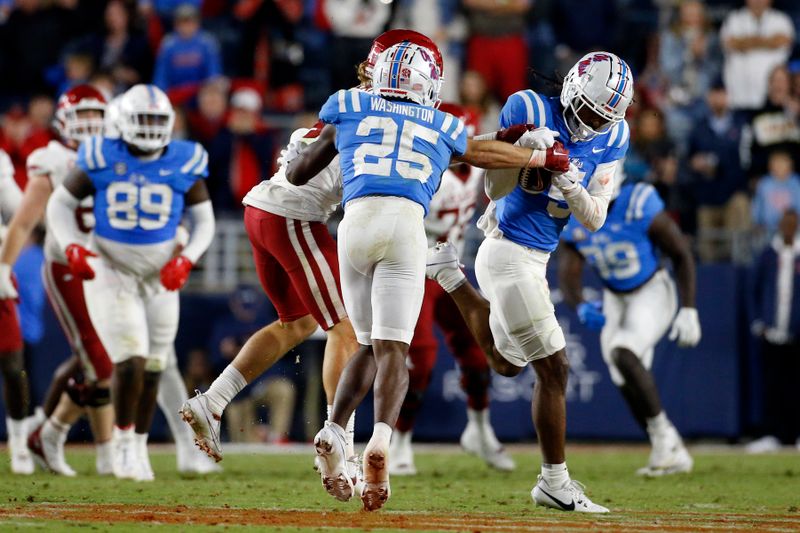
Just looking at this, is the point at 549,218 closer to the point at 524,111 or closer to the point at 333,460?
the point at 524,111

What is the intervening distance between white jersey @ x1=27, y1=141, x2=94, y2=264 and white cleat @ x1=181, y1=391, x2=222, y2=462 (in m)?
2.19

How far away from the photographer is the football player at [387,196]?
5457mm

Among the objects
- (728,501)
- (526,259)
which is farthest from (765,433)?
(526,259)

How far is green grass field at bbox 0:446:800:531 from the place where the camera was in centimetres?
525

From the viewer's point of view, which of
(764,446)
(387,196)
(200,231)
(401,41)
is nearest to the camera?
(387,196)

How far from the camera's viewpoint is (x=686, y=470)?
8.41 m

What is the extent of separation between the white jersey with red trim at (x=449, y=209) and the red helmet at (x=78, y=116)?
210cm

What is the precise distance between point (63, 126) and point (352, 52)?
5.31 meters

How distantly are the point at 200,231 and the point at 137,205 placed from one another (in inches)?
15.5

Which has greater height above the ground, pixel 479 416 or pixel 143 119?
pixel 143 119

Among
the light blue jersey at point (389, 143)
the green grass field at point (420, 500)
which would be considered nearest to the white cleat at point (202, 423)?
the green grass field at point (420, 500)

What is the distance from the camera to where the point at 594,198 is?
19.7 feet

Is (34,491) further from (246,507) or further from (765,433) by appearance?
(765,433)

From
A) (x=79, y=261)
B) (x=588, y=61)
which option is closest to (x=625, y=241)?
(x=588, y=61)
